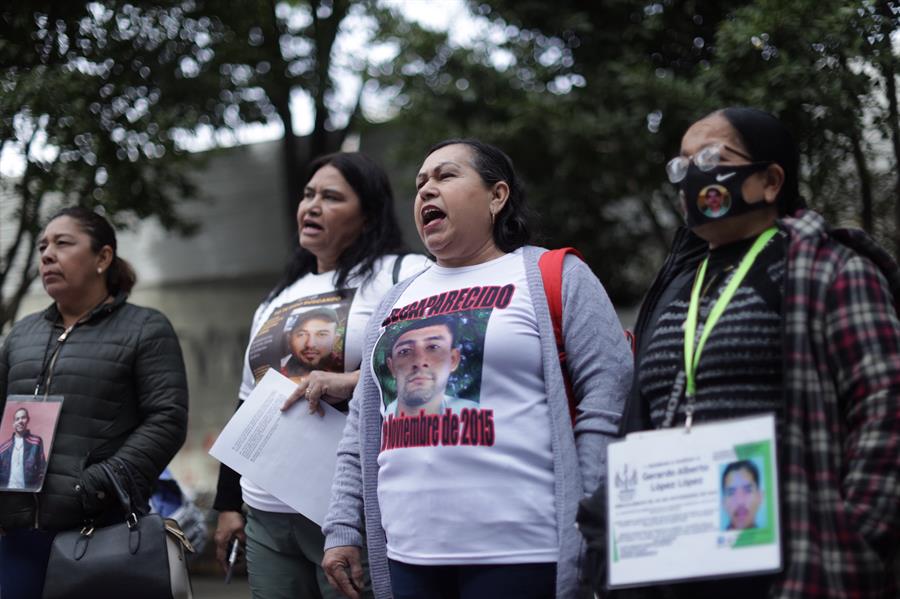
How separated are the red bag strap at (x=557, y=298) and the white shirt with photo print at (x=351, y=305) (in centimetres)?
65

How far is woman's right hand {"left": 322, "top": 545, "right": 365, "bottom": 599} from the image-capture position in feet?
10.2

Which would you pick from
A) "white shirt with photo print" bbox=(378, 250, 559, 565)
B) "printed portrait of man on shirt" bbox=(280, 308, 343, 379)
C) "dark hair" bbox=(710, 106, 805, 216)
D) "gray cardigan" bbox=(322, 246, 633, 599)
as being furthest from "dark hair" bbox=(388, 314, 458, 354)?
"dark hair" bbox=(710, 106, 805, 216)

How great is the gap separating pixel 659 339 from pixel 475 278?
2.30 ft

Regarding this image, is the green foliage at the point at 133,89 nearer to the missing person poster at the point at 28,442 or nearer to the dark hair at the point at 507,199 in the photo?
the missing person poster at the point at 28,442

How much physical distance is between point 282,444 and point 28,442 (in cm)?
112

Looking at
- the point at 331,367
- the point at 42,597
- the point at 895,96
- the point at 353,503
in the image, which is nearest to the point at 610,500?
the point at 353,503

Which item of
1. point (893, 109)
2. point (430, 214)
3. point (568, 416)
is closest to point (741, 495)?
point (568, 416)

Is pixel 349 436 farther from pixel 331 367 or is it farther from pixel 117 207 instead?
pixel 117 207

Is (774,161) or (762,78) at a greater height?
(762,78)

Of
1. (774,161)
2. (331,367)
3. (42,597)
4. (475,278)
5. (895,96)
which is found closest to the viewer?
(774,161)

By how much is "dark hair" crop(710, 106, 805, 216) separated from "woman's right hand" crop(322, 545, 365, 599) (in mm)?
1579

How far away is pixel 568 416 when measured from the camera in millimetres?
2775

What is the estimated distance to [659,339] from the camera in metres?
2.54

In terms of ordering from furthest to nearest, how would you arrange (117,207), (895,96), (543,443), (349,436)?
(117,207), (895,96), (349,436), (543,443)
